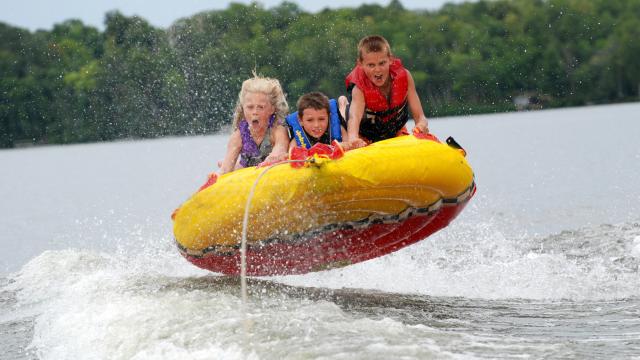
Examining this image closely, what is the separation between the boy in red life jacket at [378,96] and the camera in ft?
21.6

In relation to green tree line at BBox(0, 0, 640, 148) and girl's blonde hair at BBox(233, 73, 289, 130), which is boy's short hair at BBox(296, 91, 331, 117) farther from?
green tree line at BBox(0, 0, 640, 148)

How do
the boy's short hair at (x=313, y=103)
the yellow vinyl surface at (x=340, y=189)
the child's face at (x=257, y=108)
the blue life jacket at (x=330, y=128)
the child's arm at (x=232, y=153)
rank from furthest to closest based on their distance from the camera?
the child's arm at (x=232, y=153), the child's face at (x=257, y=108), the blue life jacket at (x=330, y=128), the boy's short hair at (x=313, y=103), the yellow vinyl surface at (x=340, y=189)

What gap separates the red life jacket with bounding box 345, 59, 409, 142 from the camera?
676 cm

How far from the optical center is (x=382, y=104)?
6848mm

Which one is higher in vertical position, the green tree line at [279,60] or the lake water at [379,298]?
the green tree line at [279,60]

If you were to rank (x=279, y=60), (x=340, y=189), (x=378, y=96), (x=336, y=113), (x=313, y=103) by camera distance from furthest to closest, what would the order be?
(x=279, y=60)
(x=378, y=96)
(x=336, y=113)
(x=313, y=103)
(x=340, y=189)

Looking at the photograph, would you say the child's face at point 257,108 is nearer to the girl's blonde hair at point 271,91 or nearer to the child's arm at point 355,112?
the girl's blonde hair at point 271,91

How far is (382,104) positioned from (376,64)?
38cm

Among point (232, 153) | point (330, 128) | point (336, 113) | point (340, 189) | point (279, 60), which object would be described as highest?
point (279, 60)

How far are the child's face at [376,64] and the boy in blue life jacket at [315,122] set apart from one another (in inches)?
12.7

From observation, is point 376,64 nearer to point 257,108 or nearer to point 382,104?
point 382,104

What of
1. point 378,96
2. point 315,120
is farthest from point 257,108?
point 378,96

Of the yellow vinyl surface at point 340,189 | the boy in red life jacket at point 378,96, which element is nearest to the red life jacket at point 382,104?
the boy in red life jacket at point 378,96

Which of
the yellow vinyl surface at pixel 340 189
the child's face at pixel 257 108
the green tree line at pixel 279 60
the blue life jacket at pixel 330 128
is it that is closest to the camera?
the yellow vinyl surface at pixel 340 189
